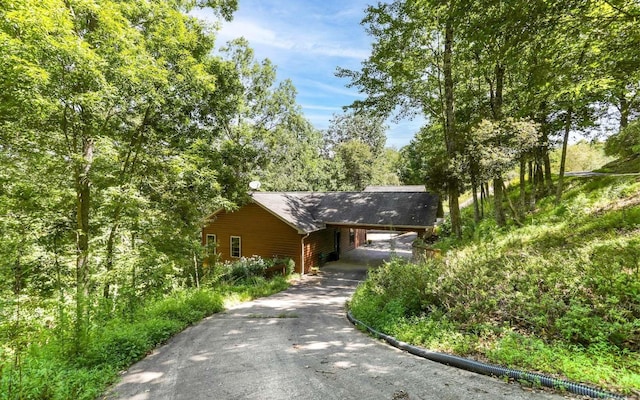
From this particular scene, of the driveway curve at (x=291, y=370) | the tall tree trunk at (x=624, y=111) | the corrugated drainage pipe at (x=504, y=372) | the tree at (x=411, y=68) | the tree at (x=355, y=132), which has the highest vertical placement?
the tree at (x=355, y=132)

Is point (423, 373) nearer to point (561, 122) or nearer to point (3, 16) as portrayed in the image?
point (3, 16)

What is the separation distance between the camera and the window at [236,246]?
731 inches

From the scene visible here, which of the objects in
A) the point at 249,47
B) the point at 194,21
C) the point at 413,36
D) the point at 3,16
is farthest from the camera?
the point at 249,47

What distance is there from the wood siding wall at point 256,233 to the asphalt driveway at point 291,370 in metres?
9.31

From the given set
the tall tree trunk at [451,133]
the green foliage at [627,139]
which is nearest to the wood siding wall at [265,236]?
the tall tree trunk at [451,133]

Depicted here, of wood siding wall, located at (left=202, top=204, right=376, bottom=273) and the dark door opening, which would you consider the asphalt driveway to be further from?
the dark door opening

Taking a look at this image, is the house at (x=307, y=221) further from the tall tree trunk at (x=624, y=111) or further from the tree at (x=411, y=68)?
the tall tree trunk at (x=624, y=111)

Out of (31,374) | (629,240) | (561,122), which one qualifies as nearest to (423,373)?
(31,374)

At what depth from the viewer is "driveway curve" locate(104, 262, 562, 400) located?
348cm

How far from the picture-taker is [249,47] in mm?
21562

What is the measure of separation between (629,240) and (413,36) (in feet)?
39.1

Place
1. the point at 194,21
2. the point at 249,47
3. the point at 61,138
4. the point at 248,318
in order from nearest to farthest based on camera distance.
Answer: the point at 61,138 < the point at 248,318 < the point at 194,21 < the point at 249,47

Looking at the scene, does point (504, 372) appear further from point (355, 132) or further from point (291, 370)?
point (355, 132)

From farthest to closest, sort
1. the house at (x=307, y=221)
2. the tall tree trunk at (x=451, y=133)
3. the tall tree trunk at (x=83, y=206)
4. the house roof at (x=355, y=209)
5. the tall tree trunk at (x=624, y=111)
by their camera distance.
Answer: the house at (x=307, y=221) → the house roof at (x=355, y=209) → the tall tree trunk at (x=451, y=133) → the tall tree trunk at (x=624, y=111) → the tall tree trunk at (x=83, y=206)
